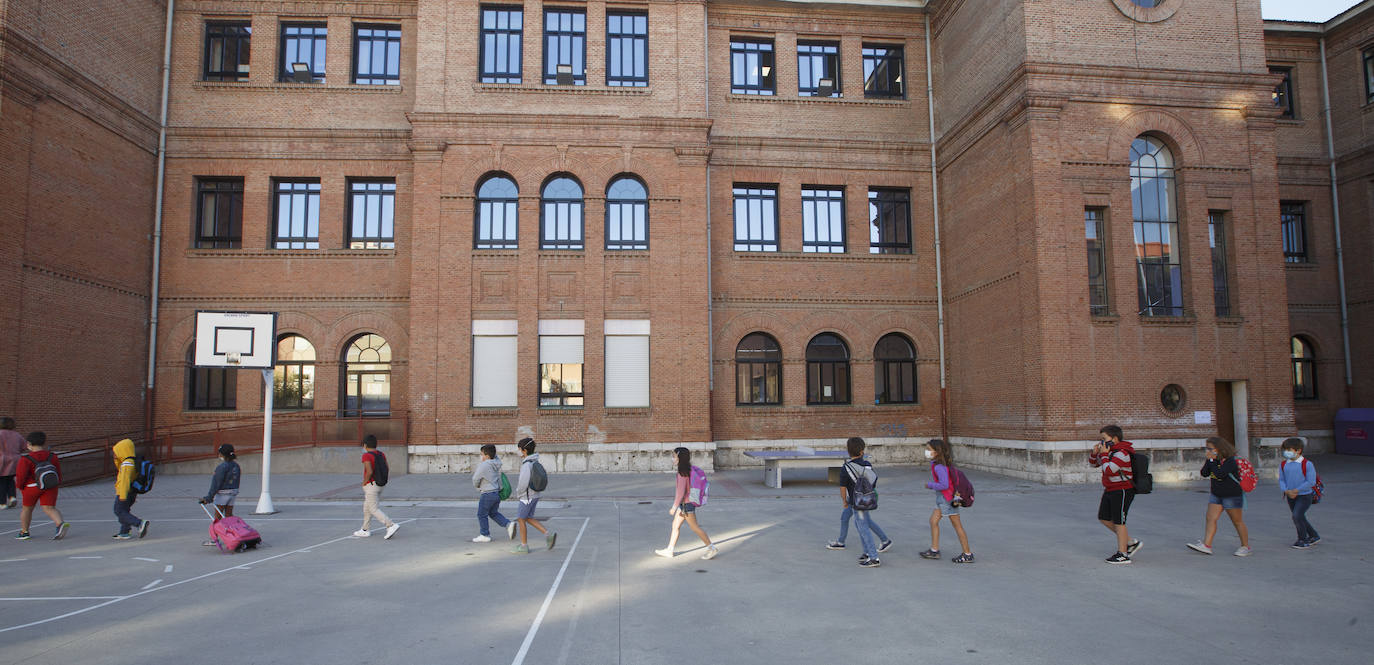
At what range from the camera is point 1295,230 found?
973 inches

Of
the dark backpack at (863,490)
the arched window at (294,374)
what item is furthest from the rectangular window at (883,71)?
the arched window at (294,374)

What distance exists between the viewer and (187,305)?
68.9ft

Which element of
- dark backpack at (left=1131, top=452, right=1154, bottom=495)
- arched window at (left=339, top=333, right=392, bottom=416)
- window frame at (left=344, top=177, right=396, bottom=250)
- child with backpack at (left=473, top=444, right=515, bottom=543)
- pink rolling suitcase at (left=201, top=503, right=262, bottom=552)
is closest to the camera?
dark backpack at (left=1131, top=452, right=1154, bottom=495)

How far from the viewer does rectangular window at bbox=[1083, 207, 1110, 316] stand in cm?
1841

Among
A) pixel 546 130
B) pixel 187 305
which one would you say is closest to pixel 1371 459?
pixel 546 130

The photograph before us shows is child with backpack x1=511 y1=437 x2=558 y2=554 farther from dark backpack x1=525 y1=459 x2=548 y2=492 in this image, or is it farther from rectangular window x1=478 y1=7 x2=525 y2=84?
rectangular window x1=478 y1=7 x2=525 y2=84

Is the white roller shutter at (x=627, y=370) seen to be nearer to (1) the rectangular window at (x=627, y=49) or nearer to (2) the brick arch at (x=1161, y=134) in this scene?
(1) the rectangular window at (x=627, y=49)

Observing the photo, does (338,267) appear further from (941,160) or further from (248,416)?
(941,160)

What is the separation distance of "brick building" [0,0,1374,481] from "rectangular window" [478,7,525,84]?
0.08 metres

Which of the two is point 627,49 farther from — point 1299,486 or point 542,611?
point 1299,486

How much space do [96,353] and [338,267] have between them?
19.9ft

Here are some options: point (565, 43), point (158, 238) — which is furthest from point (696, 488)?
point (158, 238)

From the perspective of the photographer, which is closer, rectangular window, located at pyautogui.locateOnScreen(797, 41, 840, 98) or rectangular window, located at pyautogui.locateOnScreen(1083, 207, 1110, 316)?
rectangular window, located at pyautogui.locateOnScreen(1083, 207, 1110, 316)

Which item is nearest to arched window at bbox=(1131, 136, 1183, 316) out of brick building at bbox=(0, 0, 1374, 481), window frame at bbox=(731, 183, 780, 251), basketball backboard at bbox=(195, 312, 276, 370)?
brick building at bbox=(0, 0, 1374, 481)
